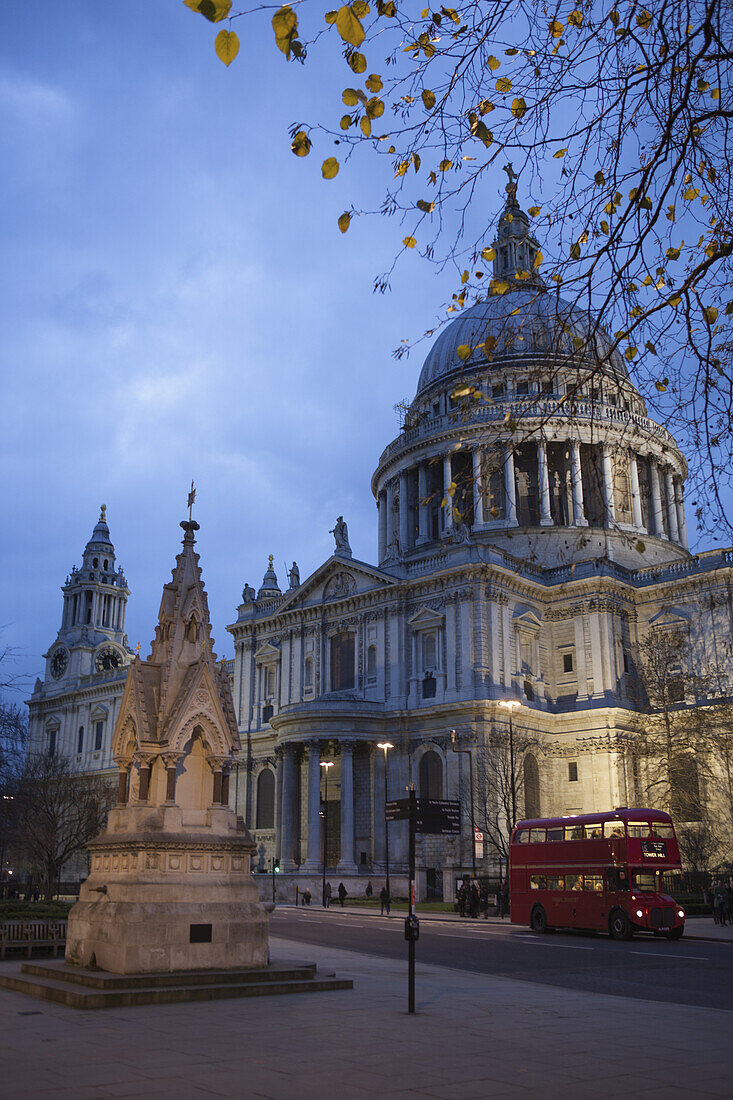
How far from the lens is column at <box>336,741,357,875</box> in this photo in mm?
57469

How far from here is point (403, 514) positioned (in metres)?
79.7

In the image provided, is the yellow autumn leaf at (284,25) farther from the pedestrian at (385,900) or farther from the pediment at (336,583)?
the pediment at (336,583)

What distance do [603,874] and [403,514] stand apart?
161 ft

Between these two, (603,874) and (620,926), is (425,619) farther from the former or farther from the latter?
(620,926)

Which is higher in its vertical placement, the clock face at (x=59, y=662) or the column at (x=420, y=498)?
the column at (x=420, y=498)

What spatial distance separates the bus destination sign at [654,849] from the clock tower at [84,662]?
6928 centimetres

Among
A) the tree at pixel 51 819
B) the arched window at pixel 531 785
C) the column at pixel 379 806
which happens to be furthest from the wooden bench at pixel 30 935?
the arched window at pixel 531 785

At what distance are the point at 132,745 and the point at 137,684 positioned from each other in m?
1.10

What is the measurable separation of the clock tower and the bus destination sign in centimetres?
6928

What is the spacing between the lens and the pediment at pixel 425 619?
60562mm

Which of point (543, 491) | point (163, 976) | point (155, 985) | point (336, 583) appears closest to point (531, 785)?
point (336, 583)

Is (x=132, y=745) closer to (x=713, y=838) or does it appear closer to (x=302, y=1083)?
(x=302, y=1083)

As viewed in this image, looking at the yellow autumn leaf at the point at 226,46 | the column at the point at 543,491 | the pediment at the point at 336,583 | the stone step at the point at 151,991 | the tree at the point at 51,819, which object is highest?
the column at the point at 543,491

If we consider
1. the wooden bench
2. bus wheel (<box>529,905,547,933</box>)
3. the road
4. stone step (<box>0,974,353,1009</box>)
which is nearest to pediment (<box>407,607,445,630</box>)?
the road
